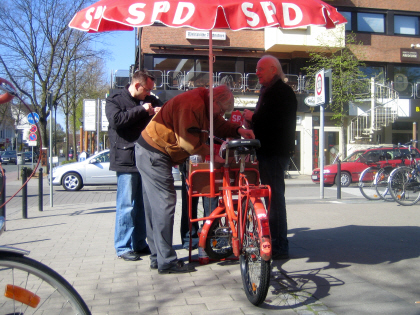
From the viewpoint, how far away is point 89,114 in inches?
903

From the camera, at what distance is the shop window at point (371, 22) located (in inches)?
959

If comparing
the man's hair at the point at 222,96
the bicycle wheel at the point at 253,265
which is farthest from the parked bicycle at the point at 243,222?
the man's hair at the point at 222,96

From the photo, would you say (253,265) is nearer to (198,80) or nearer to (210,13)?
(210,13)

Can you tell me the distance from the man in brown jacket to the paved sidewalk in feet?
1.26

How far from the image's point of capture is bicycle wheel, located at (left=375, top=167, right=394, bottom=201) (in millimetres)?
9258

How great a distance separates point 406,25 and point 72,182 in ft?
69.9

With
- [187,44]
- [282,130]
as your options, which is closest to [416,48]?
[187,44]

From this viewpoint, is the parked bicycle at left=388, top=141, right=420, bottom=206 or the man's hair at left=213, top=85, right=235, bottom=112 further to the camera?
the parked bicycle at left=388, top=141, right=420, bottom=206

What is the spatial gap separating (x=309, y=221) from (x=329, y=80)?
13.5 feet

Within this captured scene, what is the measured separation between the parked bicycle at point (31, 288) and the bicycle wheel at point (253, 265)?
1402mm

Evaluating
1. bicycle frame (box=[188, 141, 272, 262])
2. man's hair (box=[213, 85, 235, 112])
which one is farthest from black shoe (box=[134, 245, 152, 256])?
man's hair (box=[213, 85, 235, 112])

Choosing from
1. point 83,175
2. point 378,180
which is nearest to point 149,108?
point 378,180

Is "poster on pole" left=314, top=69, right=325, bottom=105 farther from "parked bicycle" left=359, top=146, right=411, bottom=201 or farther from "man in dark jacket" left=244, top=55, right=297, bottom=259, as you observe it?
"man in dark jacket" left=244, top=55, right=297, bottom=259

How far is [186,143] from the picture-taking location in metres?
3.75
